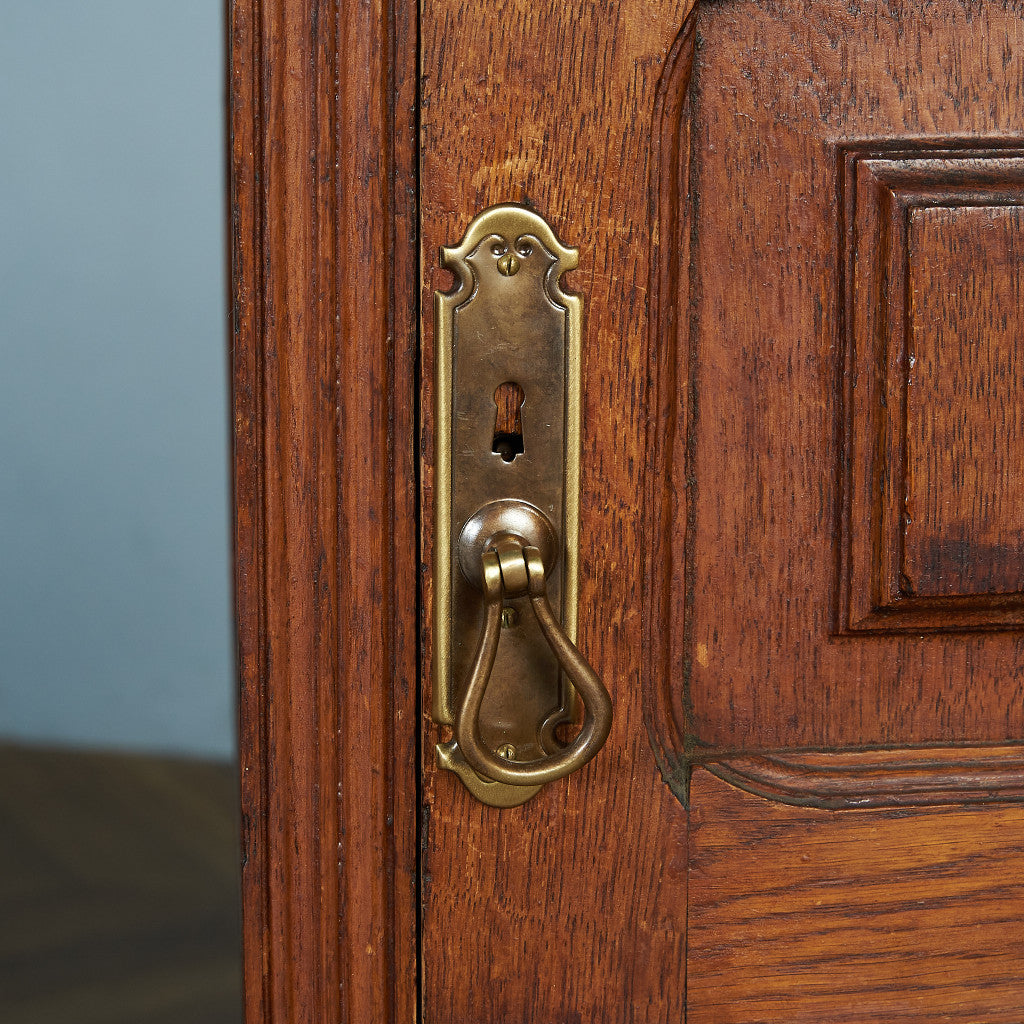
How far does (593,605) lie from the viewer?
20.0 inches

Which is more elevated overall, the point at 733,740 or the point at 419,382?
the point at 419,382

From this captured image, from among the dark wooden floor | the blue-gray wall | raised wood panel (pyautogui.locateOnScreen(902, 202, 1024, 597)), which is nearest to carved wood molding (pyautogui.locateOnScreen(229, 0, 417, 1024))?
raised wood panel (pyautogui.locateOnScreen(902, 202, 1024, 597))

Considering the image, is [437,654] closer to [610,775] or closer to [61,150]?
[610,775]

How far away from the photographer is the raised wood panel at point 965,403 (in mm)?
501

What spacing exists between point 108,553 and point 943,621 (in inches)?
92.7

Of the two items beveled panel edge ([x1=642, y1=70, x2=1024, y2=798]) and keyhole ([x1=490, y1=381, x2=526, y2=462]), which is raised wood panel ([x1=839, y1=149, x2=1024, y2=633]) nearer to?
beveled panel edge ([x1=642, y1=70, x2=1024, y2=798])

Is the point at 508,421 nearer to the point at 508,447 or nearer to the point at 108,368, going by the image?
the point at 508,447

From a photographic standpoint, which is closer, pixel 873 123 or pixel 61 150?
pixel 873 123

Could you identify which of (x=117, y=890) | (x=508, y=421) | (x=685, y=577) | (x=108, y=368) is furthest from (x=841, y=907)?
(x=108, y=368)

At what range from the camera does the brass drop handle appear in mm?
465

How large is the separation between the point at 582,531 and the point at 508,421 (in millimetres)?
58

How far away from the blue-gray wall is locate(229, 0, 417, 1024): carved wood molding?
7.06 ft

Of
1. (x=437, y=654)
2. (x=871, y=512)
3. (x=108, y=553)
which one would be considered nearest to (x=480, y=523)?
(x=437, y=654)

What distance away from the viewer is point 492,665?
1.56 ft
